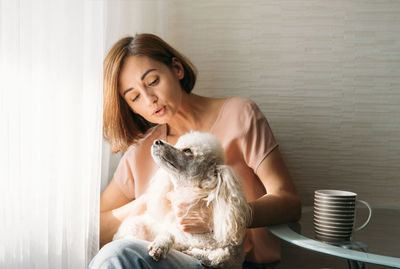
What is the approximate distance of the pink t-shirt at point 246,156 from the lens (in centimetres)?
132

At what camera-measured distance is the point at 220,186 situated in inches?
38.1

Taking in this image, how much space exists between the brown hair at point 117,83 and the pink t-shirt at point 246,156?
81mm

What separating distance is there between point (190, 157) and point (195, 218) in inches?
5.9

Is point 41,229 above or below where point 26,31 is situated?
below

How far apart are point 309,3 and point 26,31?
1154mm

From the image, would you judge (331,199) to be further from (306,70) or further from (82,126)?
(306,70)

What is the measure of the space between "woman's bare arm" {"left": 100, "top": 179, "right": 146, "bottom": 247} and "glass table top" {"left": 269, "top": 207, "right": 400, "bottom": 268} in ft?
1.44

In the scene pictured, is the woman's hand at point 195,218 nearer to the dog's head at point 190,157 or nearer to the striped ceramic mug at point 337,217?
the dog's head at point 190,157

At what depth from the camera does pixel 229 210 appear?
3.09ft

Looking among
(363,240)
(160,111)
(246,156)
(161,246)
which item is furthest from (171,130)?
(363,240)

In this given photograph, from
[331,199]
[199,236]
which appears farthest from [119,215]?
[331,199]

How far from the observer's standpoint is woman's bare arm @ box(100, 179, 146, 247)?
1.30 metres

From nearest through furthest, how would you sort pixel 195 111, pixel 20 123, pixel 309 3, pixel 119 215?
pixel 20 123, pixel 119 215, pixel 195 111, pixel 309 3

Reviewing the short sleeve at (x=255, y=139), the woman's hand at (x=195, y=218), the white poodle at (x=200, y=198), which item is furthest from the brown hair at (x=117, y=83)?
the woman's hand at (x=195, y=218)
